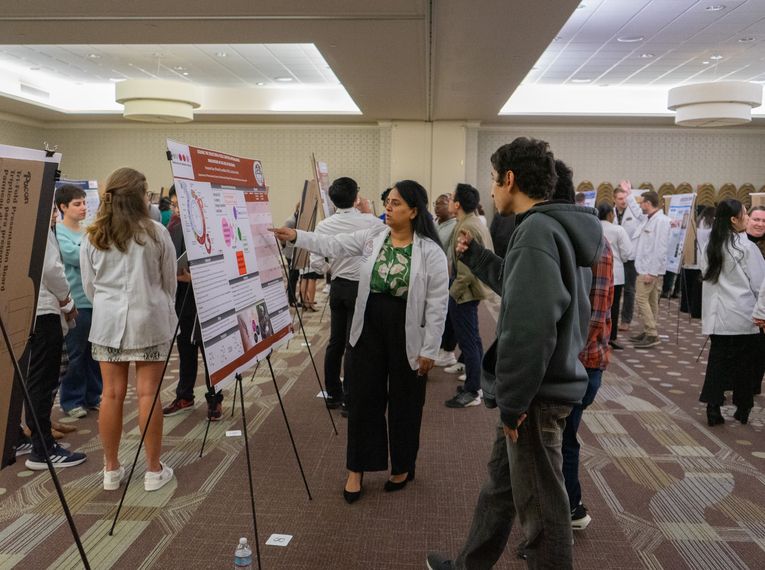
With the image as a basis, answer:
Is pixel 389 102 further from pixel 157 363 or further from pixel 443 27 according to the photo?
pixel 157 363

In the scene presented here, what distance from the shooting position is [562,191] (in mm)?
2268

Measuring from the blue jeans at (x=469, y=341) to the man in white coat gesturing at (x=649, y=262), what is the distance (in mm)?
2984

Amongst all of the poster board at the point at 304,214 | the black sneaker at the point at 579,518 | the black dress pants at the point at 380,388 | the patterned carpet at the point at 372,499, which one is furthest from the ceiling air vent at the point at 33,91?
the black sneaker at the point at 579,518

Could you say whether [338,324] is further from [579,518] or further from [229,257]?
[579,518]

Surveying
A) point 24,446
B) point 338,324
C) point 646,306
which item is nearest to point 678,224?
point 646,306

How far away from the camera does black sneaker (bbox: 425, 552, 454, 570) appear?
2.40m

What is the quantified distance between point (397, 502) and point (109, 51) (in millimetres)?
8963

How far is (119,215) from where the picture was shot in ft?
9.74

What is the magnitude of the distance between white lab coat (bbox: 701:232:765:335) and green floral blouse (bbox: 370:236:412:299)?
8.09 ft

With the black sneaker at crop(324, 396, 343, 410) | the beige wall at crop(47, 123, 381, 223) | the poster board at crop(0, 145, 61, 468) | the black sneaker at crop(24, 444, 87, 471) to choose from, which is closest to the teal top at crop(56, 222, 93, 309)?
the black sneaker at crop(24, 444, 87, 471)

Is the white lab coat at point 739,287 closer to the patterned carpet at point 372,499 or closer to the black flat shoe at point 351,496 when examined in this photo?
the patterned carpet at point 372,499

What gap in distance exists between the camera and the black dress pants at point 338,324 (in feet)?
13.5

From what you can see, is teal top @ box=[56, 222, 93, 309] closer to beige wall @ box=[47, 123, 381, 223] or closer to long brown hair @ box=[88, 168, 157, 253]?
long brown hair @ box=[88, 168, 157, 253]

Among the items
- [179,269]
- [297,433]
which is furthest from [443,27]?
[297,433]
